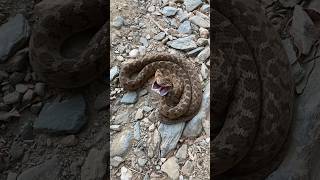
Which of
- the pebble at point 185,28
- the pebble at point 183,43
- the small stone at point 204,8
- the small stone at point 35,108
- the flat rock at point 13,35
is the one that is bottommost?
the small stone at point 35,108

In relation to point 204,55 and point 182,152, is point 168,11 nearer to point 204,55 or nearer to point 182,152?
point 204,55

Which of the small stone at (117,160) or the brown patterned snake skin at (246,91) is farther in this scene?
the brown patterned snake skin at (246,91)

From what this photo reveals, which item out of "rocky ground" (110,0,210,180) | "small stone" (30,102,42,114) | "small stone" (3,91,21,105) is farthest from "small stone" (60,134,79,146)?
"rocky ground" (110,0,210,180)

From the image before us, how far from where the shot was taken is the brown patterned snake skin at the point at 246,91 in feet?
9.48

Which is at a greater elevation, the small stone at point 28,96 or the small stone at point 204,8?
the small stone at point 204,8

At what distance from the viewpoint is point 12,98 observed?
3.08 metres

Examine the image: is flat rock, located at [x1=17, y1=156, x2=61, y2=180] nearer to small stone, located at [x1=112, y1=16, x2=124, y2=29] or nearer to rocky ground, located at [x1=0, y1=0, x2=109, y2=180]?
rocky ground, located at [x1=0, y1=0, x2=109, y2=180]

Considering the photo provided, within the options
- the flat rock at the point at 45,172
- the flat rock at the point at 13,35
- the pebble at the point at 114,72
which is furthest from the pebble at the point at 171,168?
the flat rock at the point at 13,35

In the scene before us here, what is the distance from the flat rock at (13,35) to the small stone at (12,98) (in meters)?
0.20

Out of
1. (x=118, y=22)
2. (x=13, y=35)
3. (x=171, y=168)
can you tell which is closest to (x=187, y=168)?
(x=171, y=168)

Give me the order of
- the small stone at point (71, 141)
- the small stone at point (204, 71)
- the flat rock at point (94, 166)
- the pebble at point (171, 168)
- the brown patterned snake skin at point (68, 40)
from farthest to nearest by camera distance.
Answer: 1. the brown patterned snake skin at point (68, 40)
2. the small stone at point (71, 141)
3. the flat rock at point (94, 166)
4. the small stone at point (204, 71)
5. the pebble at point (171, 168)

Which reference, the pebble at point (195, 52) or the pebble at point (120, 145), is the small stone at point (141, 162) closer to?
the pebble at point (120, 145)

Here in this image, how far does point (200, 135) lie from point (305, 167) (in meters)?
0.81

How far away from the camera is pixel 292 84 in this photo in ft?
9.93
